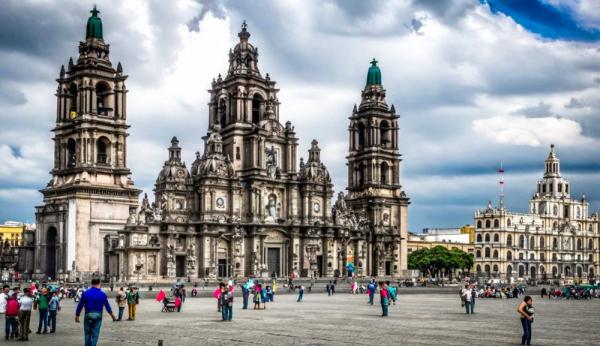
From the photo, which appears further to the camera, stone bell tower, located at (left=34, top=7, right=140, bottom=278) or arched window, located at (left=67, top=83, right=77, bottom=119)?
arched window, located at (left=67, top=83, right=77, bottom=119)

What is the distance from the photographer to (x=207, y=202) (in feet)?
280

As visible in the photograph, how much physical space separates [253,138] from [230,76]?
Answer: 9515 mm

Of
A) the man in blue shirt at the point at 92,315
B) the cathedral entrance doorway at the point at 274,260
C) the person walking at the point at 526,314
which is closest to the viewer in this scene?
the man in blue shirt at the point at 92,315

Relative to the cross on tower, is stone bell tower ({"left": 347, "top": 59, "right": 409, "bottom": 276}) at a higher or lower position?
lower

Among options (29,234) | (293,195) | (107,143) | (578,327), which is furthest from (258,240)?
(578,327)

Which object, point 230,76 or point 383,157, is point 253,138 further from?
point 383,157

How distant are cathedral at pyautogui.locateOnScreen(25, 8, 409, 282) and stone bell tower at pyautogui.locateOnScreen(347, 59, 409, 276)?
1.09 ft

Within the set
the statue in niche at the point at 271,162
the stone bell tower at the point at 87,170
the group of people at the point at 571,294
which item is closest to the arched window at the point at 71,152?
the stone bell tower at the point at 87,170

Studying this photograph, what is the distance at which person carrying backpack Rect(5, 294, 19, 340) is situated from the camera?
963 inches

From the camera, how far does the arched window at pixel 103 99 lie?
8375cm

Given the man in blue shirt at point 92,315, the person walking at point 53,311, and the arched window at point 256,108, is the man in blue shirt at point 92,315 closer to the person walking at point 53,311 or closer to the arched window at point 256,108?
the person walking at point 53,311

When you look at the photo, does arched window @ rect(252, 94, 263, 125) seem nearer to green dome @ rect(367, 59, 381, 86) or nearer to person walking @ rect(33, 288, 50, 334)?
green dome @ rect(367, 59, 381, 86)

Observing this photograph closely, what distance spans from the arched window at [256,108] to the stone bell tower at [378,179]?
1799cm

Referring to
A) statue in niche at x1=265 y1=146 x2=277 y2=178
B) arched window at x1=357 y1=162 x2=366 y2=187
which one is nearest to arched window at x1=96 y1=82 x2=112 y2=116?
statue in niche at x1=265 y1=146 x2=277 y2=178
